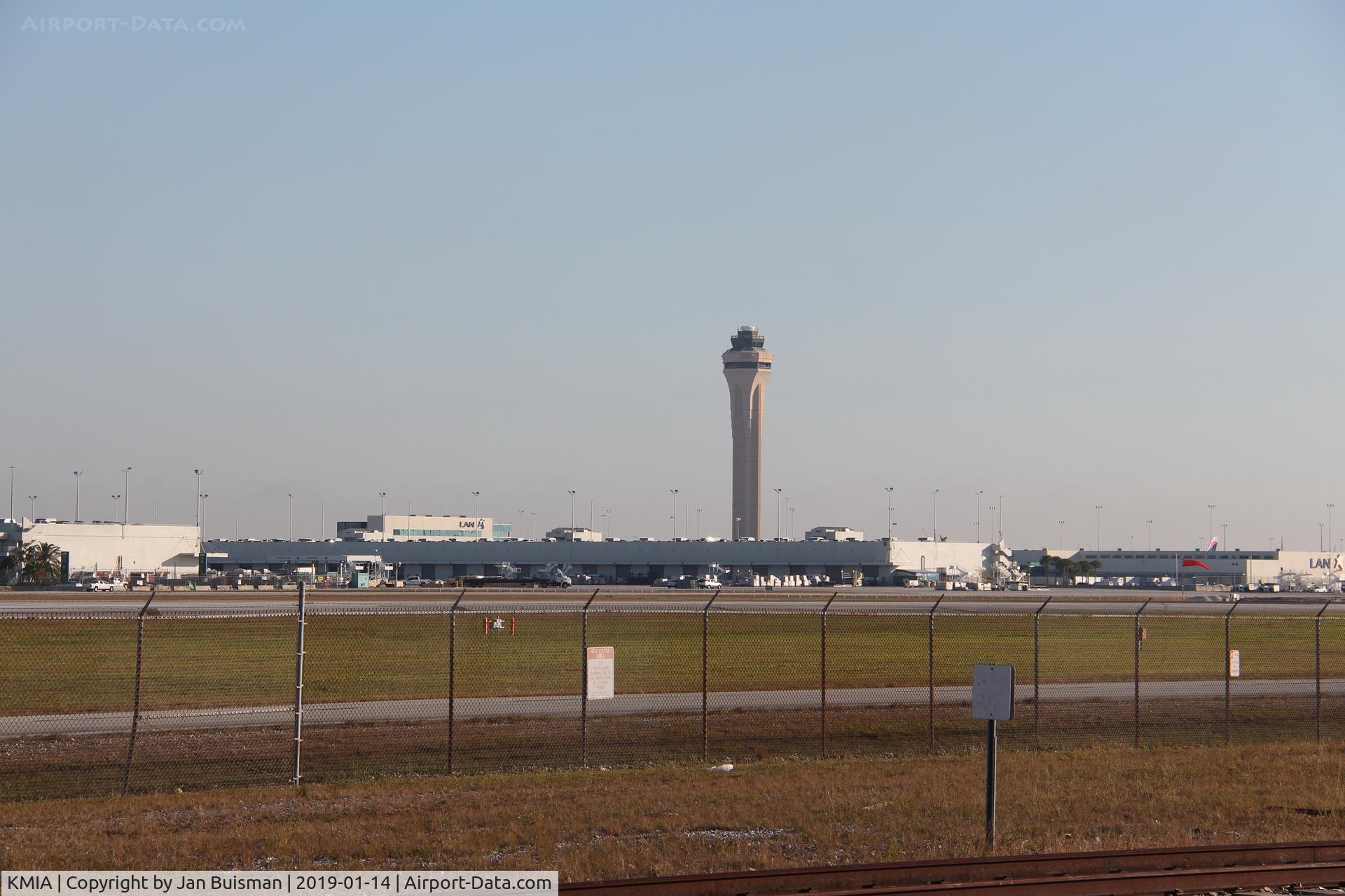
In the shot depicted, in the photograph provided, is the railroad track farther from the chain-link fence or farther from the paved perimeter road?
the paved perimeter road

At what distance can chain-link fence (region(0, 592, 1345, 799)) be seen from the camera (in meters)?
22.7

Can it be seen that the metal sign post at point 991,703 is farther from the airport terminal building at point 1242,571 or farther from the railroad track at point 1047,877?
the airport terminal building at point 1242,571

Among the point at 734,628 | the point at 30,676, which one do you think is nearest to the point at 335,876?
the point at 30,676

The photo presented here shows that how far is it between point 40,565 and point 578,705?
10267 centimetres

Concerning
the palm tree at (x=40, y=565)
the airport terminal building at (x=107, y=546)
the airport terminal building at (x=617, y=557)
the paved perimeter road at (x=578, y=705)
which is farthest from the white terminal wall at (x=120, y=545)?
the paved perimeter road at (x=578, y=705)

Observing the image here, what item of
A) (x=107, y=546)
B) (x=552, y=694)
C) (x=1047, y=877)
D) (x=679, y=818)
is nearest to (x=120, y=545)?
(x=107, y=546)

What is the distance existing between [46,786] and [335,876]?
8.99 m

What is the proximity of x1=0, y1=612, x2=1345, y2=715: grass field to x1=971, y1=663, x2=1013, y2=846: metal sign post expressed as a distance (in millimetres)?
16904

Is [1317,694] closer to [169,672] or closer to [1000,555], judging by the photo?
[169,672]

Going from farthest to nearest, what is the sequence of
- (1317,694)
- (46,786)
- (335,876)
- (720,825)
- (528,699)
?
(528,699), (1317,694), (46,786), (720,825), (335,876)

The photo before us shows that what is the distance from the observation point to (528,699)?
31.0m

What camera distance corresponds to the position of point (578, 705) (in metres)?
30.0

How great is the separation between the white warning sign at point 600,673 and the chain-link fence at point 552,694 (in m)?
0.07

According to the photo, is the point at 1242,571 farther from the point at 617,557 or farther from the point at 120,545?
the point at 120,545
